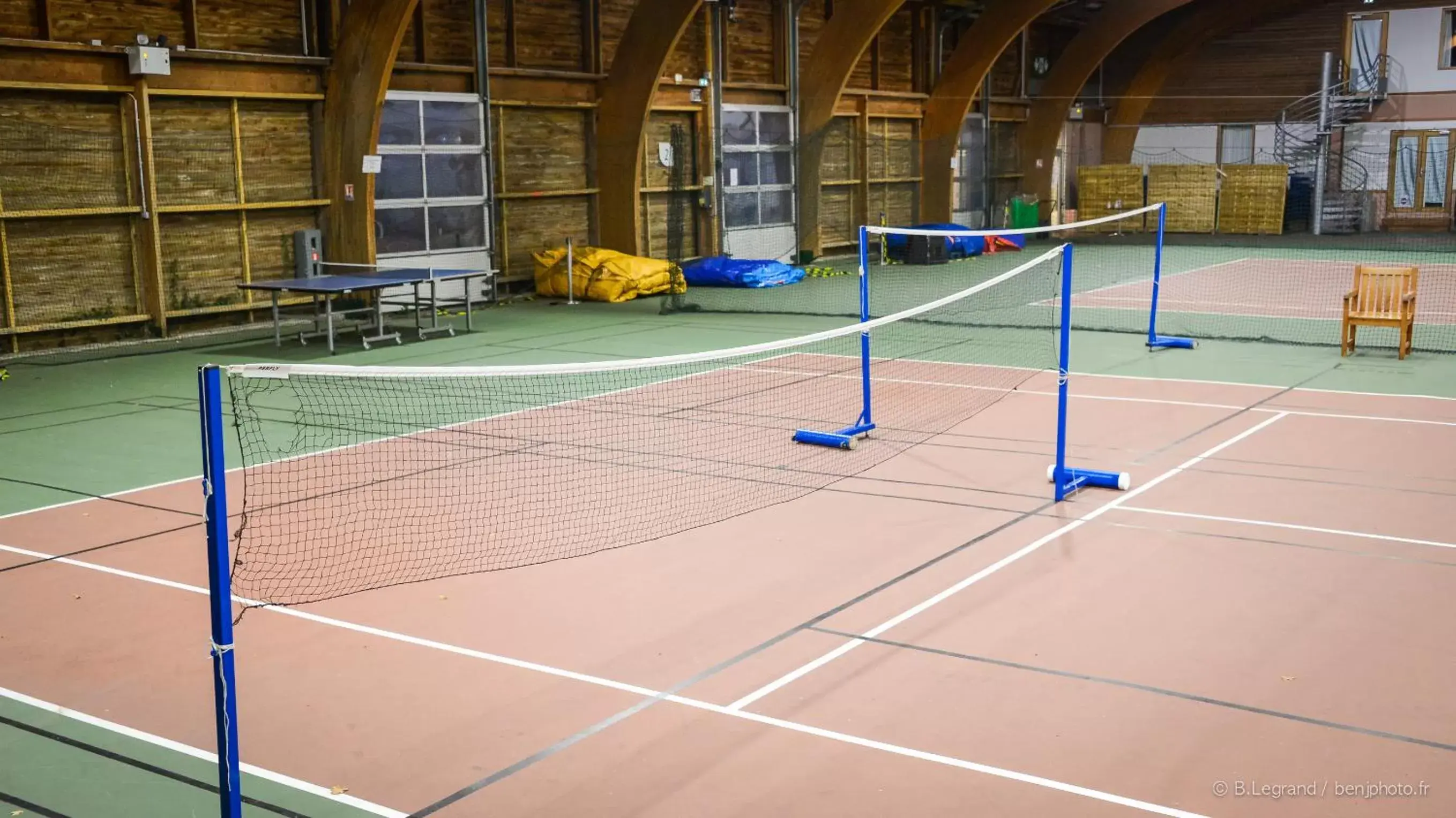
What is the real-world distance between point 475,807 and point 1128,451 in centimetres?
710

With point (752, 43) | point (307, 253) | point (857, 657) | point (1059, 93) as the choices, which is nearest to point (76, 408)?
point (307, 253)

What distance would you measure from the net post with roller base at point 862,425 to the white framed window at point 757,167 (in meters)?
15.5

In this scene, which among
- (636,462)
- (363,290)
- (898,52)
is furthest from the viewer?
(898,52)

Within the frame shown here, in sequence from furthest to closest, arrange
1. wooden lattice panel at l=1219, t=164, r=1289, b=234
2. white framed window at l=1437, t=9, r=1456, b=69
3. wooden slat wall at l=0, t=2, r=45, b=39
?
white framed window at l=1437, t=9, r=1456, b=69 < wooden lattice panel at l=1219, t=164, r=1289, b=234 < wooden slat wall at l=0, t=2, r=45, b=39

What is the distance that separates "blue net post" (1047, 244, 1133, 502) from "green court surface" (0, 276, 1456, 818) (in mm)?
4915

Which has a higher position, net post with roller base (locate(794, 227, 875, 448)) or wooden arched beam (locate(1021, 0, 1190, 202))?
wooden arched beam (locate(1021, 0, 1190, 202))

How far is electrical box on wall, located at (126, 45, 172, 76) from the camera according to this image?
16.5 meters

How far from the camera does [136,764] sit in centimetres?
521

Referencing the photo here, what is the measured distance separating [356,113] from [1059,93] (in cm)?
2308

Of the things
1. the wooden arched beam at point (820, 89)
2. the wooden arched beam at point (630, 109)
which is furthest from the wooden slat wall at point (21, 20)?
the wooden arched beam at point (820, 89)

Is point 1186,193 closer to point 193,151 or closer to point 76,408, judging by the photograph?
point 193,151

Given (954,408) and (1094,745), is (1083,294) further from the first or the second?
(1094,745)

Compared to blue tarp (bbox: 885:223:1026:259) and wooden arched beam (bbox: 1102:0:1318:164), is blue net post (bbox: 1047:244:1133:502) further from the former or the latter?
wooden arched beam (bbox: 1102:0:1318:164)

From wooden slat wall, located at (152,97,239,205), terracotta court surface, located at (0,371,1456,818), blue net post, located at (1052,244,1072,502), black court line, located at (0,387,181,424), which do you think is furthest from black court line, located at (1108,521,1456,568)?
wooden slat wall, located at (152,97,239,205)
